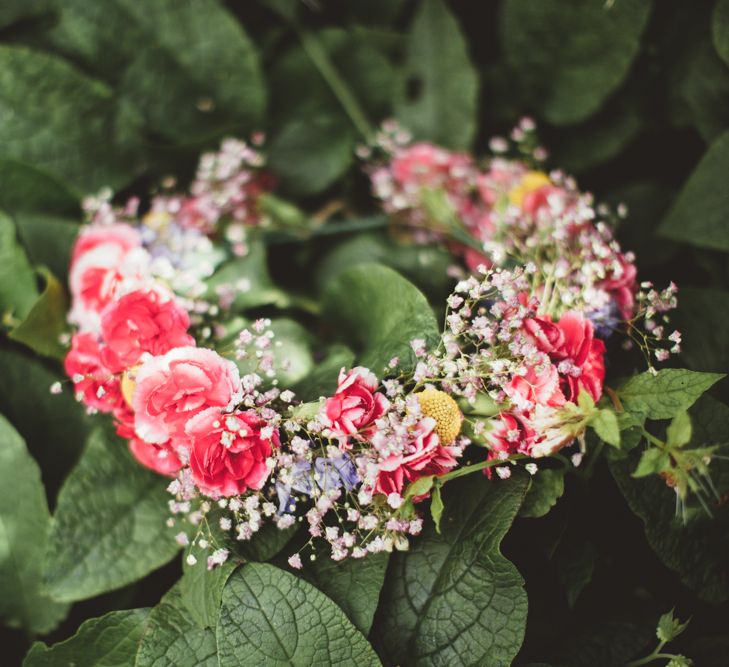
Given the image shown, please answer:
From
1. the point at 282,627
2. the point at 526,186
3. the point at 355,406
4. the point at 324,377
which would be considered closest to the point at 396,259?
the point at 526,186

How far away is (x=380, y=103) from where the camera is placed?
1096 millimetres

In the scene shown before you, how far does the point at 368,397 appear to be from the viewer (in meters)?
0.61

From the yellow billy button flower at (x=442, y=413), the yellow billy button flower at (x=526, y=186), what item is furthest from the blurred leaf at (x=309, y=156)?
the yellow billy button flower at (x=442, y=413)

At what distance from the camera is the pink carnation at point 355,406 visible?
0.59 m

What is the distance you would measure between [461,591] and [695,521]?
0.78 ft

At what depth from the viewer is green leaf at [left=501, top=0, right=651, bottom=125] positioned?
3.08 ft

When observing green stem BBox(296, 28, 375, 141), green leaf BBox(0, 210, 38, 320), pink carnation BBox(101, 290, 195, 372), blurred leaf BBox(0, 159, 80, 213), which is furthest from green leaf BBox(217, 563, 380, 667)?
green stem BBox(296, 28, 375, 141)

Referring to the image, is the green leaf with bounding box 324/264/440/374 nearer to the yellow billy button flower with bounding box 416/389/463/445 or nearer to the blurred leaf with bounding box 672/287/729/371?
the yellow billy button flower with bounding box 416/389/463/445

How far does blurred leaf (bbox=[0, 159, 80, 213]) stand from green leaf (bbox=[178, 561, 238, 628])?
542 millimetres

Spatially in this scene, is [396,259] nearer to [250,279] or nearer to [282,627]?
[250,279]

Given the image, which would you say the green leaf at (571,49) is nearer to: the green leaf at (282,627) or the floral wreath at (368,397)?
the floral wreath at (368,397)

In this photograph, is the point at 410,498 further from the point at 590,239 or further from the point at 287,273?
the point at 287,273

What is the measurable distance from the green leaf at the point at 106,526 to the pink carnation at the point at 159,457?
86 millimetres

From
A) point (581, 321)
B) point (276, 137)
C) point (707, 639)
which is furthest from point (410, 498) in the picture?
point (276, 137)
